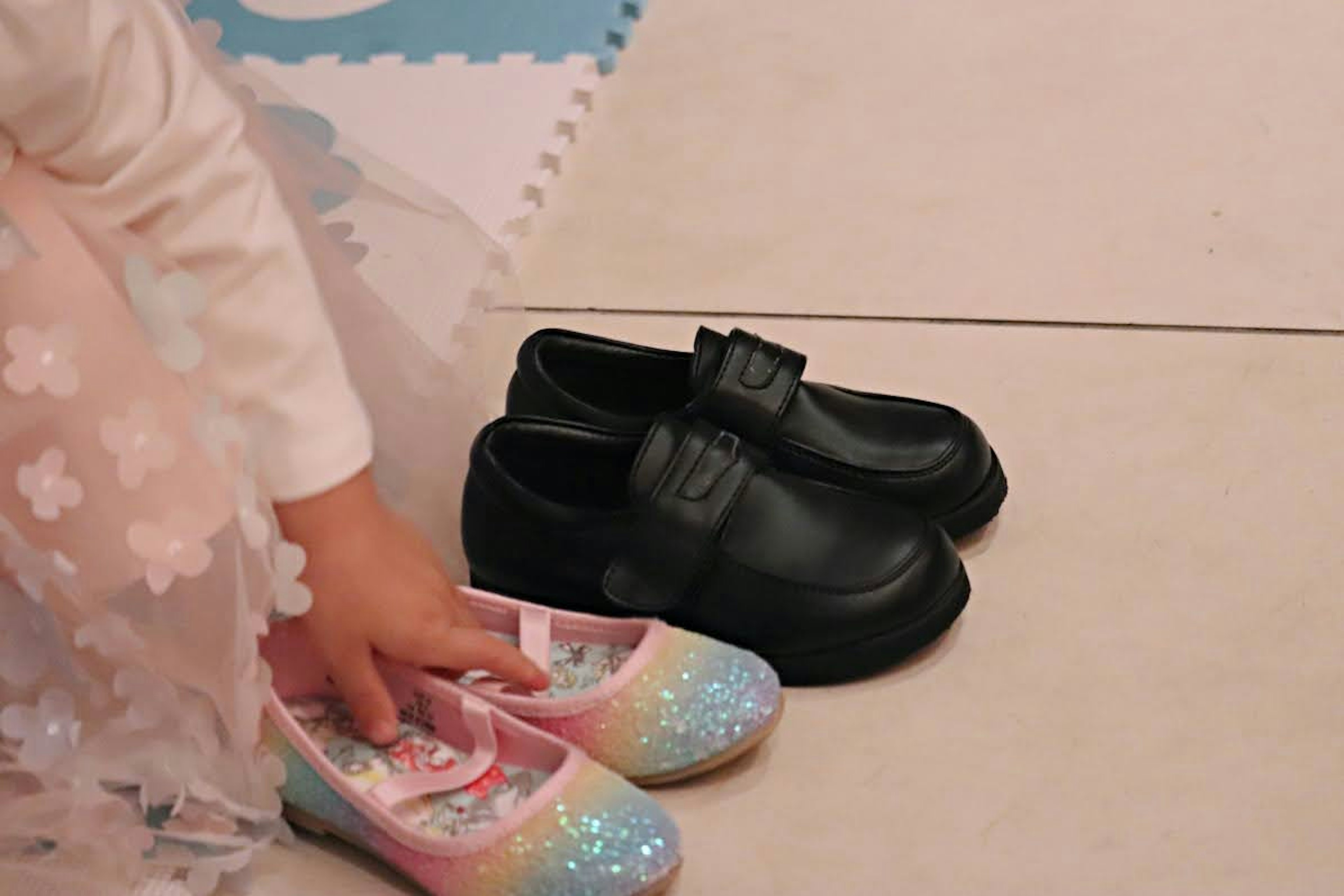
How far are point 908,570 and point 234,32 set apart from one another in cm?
106

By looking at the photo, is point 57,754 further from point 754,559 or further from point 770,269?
point 770,269

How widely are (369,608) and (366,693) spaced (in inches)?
1.7

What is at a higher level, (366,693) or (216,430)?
(216,430)

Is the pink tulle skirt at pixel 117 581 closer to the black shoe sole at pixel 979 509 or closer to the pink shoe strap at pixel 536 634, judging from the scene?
the pink shoe strap at pixel 536 634

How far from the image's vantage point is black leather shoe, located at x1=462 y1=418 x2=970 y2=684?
788 millimetres

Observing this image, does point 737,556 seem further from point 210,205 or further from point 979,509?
point 210,205

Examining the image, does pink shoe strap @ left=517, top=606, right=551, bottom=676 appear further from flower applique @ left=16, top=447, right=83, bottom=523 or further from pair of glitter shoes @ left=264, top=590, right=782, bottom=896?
flower applique @ left=16, top=447, right=83, bottom=523

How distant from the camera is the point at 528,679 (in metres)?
0.75

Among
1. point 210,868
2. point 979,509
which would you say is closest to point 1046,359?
point 979,509

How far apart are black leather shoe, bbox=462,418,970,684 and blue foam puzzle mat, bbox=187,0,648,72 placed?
0.74m

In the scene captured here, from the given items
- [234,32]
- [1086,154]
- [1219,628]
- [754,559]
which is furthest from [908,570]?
[234,32]

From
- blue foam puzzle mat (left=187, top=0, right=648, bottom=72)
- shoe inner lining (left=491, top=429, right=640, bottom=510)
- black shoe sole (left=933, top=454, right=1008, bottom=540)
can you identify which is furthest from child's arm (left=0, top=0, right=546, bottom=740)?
blue foam puzzle mat (left=187, top=0, right=648, bottom=72)

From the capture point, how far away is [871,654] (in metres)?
0.80

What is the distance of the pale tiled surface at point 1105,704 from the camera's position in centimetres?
72
